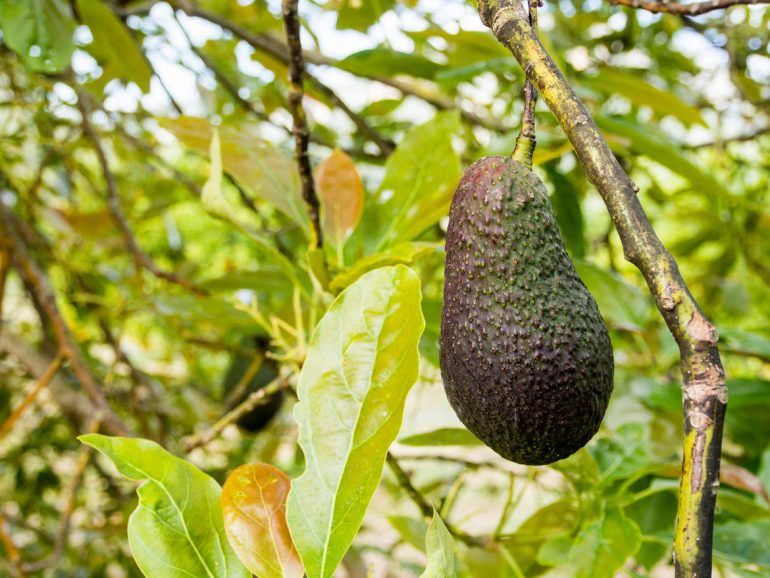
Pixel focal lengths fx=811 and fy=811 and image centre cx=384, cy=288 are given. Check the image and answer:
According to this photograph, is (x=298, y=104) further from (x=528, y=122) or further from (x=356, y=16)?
(x=356, y=16)

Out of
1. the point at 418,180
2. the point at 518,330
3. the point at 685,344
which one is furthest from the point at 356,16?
the point at 685,344

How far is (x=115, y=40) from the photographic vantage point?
1.23 meters

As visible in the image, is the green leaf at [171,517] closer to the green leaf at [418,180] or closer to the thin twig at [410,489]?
the thin twig at [410,489]

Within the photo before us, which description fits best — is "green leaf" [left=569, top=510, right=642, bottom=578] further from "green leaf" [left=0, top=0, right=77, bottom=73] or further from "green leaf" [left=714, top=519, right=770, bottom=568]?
"green leaf" [left=0, top=0, right=77, bottom=73]

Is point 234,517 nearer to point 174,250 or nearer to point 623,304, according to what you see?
point 623,304

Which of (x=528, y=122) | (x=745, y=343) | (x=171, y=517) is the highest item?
(x=745, y=343)

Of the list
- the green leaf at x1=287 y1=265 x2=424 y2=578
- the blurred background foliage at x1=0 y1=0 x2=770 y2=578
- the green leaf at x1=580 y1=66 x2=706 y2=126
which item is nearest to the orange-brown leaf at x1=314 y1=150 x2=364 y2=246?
the blurred background foliage at x1=0 y1=0 x2=770 y2=578

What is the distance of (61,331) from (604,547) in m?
0.76

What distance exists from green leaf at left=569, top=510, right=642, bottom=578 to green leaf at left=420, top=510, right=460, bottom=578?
0.22m

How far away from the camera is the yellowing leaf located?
545 millimetres

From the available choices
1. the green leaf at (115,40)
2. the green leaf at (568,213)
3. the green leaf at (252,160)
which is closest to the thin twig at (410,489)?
the green leaf at (252,160)

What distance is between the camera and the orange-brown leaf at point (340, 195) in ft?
2.56

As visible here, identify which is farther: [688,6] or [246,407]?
[246,407]

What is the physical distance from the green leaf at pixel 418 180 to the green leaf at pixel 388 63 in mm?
222
